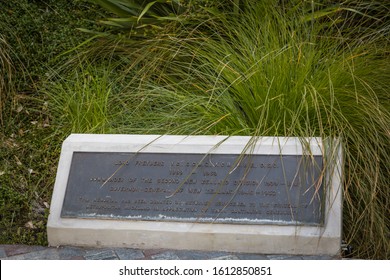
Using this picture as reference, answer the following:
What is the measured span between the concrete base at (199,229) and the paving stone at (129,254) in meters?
0.05

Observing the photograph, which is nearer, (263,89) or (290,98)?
(290,98)

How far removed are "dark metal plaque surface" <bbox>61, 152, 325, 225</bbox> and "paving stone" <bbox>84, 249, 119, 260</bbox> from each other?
24cm

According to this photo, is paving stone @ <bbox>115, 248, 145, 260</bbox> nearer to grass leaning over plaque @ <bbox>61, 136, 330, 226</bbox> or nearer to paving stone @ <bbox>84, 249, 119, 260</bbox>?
paving stone @ <bbox>84, 249, 119, 260</bbox>

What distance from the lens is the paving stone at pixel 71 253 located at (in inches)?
195

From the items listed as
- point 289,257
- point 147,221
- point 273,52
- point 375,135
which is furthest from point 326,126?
point 147,221

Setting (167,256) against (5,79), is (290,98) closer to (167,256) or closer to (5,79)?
(167,256)

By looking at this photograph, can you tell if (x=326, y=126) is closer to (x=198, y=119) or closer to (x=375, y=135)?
(x=375, y=135)

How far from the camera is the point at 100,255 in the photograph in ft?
16.2

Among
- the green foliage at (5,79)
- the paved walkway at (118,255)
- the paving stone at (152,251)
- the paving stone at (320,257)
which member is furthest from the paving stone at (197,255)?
the green foliage at (5,79)

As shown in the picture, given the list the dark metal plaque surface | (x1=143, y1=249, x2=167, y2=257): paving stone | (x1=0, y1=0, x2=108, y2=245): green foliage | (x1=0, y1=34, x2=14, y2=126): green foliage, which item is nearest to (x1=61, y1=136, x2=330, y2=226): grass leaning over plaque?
the dark metal plaque surface

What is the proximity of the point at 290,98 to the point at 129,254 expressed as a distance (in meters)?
1.67

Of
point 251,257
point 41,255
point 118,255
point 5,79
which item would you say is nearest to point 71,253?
point 41,255

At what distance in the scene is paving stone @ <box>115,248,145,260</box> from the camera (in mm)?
4898

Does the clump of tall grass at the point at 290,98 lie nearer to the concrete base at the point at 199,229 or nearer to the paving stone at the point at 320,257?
the concrete base at the point at 199,229
